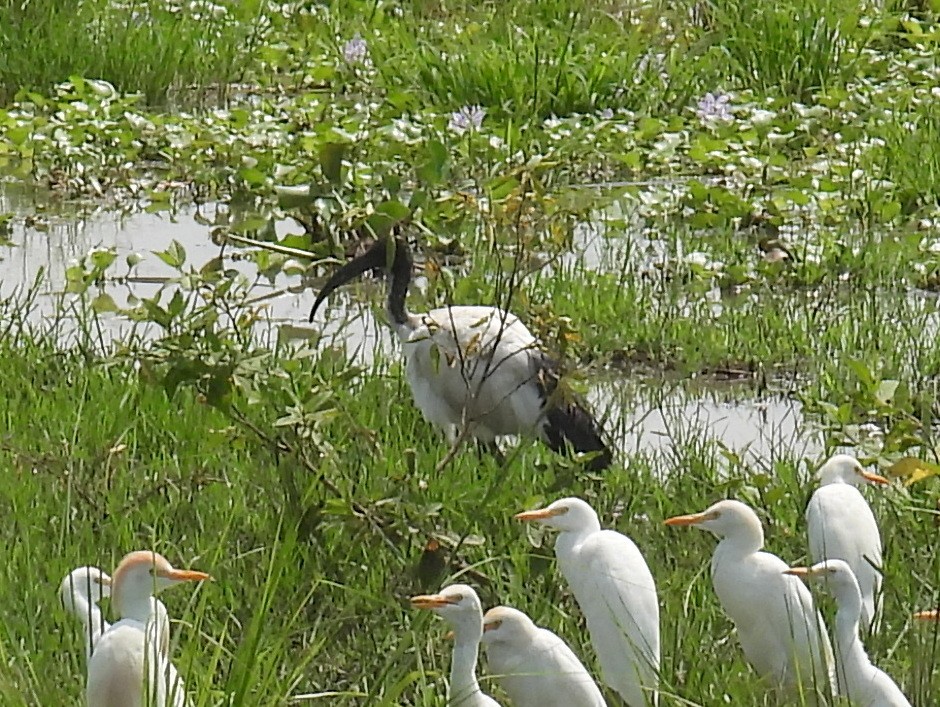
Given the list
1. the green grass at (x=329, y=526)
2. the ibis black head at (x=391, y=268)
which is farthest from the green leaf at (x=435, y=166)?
the ibis black head at (x=391, y=268)

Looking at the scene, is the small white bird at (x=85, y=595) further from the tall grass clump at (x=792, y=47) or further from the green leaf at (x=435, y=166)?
the tall grass clump at (x=792, y=47)

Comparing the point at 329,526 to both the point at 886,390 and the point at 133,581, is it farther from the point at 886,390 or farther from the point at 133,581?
the point at 886,390

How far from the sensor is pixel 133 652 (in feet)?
10.6

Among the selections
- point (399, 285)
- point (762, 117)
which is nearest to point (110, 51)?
point (762, 117)

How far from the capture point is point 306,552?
441 cm

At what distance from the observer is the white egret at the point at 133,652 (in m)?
3.08

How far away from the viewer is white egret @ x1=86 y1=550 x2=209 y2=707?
308 centimetres

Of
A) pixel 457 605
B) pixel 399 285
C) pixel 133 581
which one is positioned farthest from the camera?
pixel 399 285

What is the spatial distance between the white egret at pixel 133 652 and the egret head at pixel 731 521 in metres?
1.05

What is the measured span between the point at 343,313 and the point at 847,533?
3.17 metres

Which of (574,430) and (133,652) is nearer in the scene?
(133,652)

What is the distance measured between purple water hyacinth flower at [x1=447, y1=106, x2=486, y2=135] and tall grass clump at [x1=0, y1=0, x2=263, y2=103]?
1.80 metres

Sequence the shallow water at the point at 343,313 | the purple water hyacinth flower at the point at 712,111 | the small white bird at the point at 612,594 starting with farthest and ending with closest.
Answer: the purple water hyacinth flower at the point at 712,111 → the shallow water at the point at 343,313 → the small white bird at the point at 612,594

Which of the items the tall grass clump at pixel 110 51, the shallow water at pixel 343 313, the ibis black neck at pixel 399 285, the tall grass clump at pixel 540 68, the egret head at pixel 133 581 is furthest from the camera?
the tall grass clump at pixel 110 51
